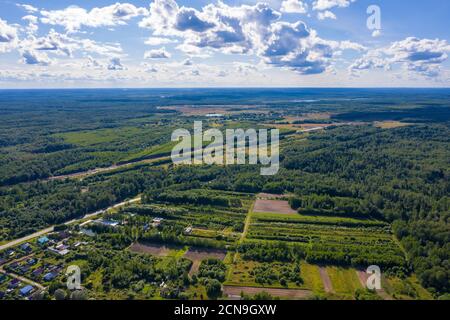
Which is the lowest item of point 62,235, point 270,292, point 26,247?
point 270,292

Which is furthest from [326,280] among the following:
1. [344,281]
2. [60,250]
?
[60,250]

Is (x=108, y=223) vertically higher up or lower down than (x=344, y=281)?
higher up

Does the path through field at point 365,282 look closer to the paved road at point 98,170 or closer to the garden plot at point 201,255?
the garden plot at point 201,255

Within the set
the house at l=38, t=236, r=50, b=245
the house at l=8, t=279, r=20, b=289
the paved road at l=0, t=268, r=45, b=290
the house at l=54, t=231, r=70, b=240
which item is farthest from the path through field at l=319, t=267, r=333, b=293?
the house at l=38, t=236, r=50, b=245

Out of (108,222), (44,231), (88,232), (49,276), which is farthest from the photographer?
(108,222)

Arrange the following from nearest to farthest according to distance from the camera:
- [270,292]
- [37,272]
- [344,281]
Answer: [270,292] → [344,281] → [37,272]

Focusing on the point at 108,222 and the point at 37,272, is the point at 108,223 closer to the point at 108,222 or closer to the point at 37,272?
the point at 108,222

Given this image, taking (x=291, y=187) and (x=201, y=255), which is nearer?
(x=201, y=255)
